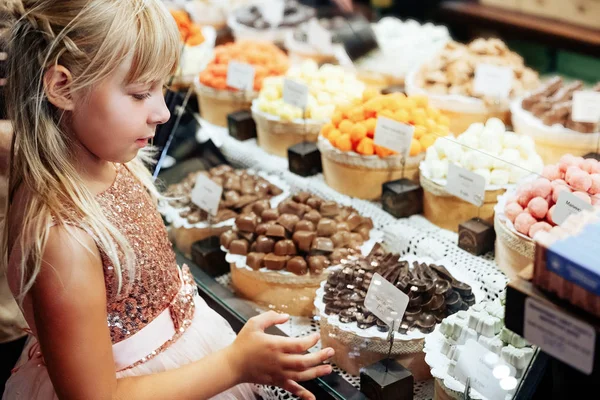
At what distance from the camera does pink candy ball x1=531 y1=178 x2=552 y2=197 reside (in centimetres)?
188

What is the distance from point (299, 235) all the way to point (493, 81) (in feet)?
4.01

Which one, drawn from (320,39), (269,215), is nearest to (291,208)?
(269,215)

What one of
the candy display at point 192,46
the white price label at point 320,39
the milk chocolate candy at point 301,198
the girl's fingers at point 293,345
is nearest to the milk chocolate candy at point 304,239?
the milk chocolate candy at point 301,198

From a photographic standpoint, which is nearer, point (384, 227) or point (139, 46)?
point (139, 46)

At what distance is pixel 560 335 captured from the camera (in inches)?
41.6

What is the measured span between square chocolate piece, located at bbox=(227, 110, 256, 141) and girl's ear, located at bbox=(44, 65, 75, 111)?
1.61m

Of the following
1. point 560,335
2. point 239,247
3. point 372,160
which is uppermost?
point 560,335

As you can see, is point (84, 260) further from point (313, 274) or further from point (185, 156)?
point (185, 156)

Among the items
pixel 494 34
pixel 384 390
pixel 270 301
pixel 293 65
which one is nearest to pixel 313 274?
pixel 270 301

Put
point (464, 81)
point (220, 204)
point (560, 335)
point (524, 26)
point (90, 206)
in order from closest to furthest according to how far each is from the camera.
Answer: point (560, 335)
point (90, 206)
point (220, 204)
point (464, 81)
point (524, 26)

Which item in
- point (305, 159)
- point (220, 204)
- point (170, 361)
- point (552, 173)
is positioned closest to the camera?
point (170, 361)

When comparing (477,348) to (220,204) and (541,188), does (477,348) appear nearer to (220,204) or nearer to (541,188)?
(541,188)

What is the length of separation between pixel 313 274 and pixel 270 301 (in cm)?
19

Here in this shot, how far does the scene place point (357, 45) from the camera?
11.4ft
